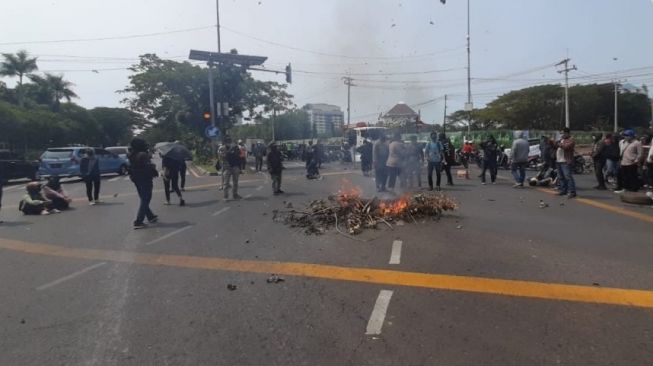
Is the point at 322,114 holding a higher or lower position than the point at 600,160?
higher

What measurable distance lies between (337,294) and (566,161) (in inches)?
363

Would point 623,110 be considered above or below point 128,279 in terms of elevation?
above

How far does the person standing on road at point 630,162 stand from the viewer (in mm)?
12105

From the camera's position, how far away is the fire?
8.96 m

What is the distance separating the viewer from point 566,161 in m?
12.3

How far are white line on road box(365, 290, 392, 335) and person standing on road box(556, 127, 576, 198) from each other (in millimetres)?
8856

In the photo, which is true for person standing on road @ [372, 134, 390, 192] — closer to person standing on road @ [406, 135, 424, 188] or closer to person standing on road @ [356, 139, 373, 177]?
person standing on road @ [406, 135, 424, 188]

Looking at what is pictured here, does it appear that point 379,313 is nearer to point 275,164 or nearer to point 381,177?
point 381,177

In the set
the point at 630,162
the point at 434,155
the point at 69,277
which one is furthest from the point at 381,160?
the point at 69,277

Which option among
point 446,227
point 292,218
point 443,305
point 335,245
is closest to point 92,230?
point 292,218

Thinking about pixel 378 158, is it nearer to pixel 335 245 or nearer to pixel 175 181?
pixel 175 181

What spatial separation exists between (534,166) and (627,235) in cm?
1705

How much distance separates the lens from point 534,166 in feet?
78.2

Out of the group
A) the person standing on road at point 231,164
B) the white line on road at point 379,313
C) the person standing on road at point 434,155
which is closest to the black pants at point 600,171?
the person standing on road at point 434,155
